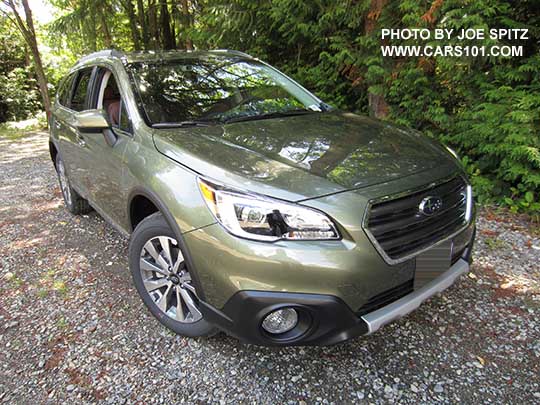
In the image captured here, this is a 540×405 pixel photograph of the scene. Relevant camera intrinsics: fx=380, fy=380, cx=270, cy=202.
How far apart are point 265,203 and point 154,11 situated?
37.9 feet

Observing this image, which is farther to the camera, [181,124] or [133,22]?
[133,22]

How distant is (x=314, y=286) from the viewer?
5.38 ft

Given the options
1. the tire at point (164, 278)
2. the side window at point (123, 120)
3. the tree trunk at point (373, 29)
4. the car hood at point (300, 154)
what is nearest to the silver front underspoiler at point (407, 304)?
the car hood at point (300, 154)

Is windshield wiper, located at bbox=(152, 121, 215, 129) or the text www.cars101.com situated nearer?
windshield wiper, located at bbox=(152, 121, 215, 129)

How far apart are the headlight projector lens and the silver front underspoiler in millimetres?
324

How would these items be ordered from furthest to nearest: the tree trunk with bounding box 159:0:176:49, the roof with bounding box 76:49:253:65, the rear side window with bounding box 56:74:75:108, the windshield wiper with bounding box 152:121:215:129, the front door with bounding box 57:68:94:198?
1. the tree trunk with bounding box 159:0:176:49
2. the rear side window with bounding box 56:74:75:108
3. the front door with bounding box 57:68:94:198
4. the roof with bounding box 76:49:253:65
5. the windshield wiper with bounding box 152:121:215:129

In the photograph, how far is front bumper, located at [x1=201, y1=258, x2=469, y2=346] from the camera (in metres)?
1.66

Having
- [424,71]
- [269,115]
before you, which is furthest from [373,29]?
[269,115]

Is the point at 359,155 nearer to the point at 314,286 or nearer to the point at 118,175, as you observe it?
the point at 314,286

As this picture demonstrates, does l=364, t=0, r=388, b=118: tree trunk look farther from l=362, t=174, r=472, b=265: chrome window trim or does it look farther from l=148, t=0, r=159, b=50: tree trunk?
l=148, t=0, r=159, b=50: tree trunk

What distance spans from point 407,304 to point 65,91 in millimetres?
3935

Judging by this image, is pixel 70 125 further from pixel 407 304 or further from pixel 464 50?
pixel 464 50

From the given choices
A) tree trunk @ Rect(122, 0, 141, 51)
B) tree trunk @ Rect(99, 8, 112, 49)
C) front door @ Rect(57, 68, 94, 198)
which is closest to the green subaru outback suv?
front door @ Rect(57, 68, 94, 198)

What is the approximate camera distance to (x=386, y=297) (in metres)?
1.79
